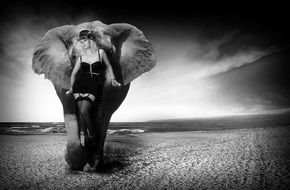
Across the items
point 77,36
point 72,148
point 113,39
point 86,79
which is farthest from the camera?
point 113,39

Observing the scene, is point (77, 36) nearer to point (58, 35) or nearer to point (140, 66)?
point (58, 35)

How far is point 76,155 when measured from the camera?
3.21 m

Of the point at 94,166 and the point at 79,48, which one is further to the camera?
the point at 94,166

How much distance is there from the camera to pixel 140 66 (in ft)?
12.5

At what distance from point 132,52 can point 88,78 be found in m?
1.02

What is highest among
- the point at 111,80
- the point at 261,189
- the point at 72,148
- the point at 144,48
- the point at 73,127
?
the point at 144,48

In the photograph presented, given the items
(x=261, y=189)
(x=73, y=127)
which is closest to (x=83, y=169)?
(x=73, y=127)

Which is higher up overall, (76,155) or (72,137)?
(72,137)

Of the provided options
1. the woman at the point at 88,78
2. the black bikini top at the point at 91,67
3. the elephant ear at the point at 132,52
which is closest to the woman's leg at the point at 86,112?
Answer: the woman at the point at 88,78

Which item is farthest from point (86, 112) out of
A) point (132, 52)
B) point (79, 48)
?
point (132, 52)

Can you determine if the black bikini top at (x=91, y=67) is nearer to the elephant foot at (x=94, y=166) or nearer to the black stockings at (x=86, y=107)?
the black stockings at (x=86, y=107)

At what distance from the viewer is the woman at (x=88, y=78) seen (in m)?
2.96

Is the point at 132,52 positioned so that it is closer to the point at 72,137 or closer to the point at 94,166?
the point at 72,137

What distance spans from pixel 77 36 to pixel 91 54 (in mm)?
590
